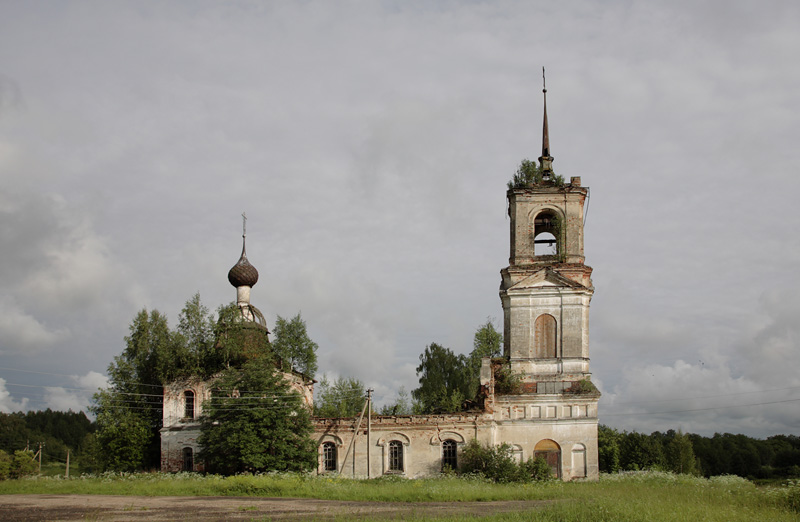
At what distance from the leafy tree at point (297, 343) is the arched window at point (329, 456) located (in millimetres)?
8223

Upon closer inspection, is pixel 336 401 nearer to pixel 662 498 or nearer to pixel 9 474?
pixel 9 474

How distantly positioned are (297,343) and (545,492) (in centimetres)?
2096

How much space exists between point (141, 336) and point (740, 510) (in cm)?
2805

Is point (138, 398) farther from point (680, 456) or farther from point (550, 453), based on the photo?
point (680, 456)

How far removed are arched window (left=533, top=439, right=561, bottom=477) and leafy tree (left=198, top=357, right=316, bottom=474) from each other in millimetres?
9573

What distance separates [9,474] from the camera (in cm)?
3659

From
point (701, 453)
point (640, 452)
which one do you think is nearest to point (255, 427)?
point (640, 452)

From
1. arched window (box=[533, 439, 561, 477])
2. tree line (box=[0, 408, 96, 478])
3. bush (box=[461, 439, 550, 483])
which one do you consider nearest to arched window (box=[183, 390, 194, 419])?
bush (box=[461, 439, 550, 483])

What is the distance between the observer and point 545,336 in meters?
33.6

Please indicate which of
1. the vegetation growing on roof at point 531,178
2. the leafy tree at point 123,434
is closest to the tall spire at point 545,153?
the vegetation growing on roof at point 531,178

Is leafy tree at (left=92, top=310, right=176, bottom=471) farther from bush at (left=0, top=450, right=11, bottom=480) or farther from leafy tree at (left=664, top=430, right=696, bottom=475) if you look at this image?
leafy tree at (left=664, top=430, right=696, bottom=475)

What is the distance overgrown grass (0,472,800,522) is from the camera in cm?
1708

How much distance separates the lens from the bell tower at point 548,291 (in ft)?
109

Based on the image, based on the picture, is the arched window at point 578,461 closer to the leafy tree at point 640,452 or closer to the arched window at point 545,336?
the arched window at point 545,336
